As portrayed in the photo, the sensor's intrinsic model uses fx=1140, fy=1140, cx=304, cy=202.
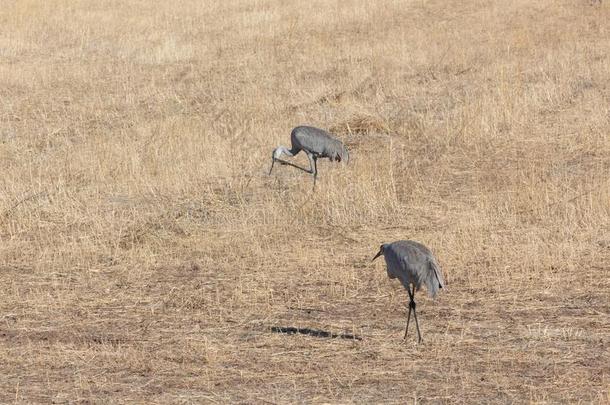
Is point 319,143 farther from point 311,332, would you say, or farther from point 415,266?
point 415,266

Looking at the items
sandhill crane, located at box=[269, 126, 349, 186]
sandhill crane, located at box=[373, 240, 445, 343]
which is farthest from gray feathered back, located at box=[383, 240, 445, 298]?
sandhill crane, located at box=[269, 126, 349, 186]

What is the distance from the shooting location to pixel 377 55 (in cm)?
2044

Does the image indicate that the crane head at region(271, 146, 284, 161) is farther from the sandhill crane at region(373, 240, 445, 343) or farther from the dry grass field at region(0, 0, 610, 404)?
the sandhill crane at region(373, 240, 445, 343)

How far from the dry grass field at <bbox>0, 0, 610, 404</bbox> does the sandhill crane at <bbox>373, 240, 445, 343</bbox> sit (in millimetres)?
449

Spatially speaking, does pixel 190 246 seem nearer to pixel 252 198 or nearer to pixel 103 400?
pixel 252 198

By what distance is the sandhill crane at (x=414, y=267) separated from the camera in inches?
288

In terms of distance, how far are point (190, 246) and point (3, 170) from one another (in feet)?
14.1

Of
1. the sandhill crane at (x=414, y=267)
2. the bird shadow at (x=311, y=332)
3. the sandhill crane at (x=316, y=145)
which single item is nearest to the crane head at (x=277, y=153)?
the sandhill crane at (x=316, y=145)

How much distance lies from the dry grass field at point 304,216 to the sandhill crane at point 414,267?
0.45 metres

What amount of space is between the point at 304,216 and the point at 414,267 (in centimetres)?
407

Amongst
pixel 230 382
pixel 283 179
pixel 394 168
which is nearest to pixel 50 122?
pixel 283 179

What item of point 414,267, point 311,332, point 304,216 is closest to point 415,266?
point 414,267

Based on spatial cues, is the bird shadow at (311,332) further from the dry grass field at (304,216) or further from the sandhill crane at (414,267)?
the sandhill crane at (414,267)

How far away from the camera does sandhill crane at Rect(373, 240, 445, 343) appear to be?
24.0ft
